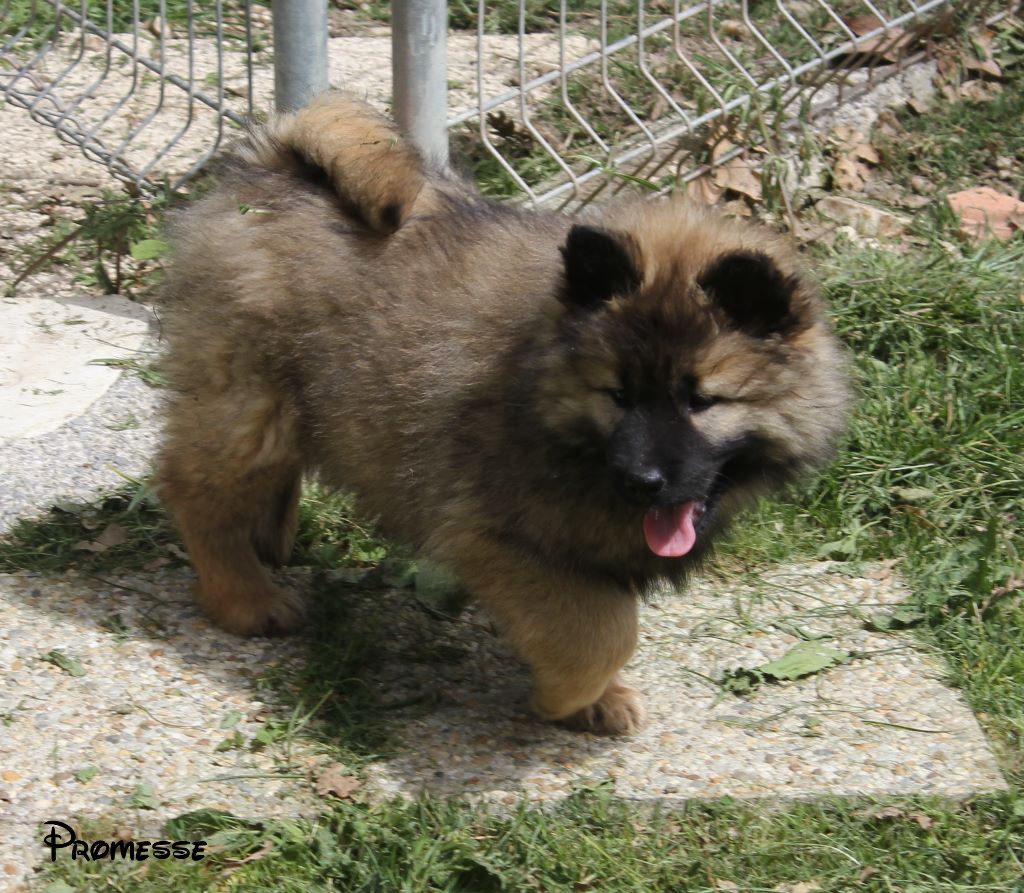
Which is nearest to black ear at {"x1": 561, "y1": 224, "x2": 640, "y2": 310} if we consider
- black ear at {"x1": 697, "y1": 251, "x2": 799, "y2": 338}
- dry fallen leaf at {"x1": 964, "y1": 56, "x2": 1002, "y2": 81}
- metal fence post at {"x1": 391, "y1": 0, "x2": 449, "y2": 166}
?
black ear at {"x1": 697, "y1": 251, "x2": 799, "y2": 338}

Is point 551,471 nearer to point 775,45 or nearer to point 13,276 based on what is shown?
point 13,276

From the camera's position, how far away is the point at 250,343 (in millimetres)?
3932

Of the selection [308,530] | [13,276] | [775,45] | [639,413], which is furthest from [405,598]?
[775,45]

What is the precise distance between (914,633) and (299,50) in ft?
10.0

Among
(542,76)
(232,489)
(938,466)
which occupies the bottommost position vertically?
(938,466)

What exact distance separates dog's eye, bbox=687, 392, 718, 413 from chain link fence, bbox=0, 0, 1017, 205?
244 cm

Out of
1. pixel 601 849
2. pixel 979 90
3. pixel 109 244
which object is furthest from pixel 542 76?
pixel 601 849

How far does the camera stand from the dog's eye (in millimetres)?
3322

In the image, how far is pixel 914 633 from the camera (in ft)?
14.3

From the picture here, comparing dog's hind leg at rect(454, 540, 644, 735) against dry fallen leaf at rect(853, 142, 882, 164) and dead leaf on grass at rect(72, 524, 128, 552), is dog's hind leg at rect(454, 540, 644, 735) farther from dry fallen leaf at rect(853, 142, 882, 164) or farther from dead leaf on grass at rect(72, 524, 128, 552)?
dry fallen leaf at rect(853, 142, 882, 164)

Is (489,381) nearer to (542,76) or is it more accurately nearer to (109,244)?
(109,244)

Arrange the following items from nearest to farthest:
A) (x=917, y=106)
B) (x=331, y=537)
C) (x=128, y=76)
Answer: (x=331, y=537) → (x=917, y=106) → (x=128, y=76)

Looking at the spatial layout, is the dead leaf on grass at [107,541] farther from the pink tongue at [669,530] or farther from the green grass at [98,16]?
the green grass at [98,16]

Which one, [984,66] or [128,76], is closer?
[984,66]
